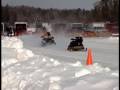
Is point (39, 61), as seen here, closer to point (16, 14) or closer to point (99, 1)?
point (99, 1)

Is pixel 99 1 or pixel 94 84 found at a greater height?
pixel 99 1

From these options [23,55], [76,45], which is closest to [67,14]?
[76,45]

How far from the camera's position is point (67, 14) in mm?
108688

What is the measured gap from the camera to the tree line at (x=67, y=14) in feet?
234

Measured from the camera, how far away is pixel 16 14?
3831 inches

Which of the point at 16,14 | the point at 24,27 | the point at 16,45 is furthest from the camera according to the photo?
the point at 16,14

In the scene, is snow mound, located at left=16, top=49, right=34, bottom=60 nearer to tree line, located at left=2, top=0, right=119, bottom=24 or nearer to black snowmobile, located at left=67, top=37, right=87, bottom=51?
black snowmobile, located at left=67, top=37, right=87, bottom=51

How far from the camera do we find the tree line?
71188 mm

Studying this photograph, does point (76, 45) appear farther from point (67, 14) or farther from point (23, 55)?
point (67, 14)

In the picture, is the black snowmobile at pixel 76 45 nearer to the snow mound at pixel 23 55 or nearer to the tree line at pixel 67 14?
the snow mound at pixel 23 55

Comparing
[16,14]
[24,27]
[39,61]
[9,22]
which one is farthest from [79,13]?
[39,61]

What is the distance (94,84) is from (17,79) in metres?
2.65

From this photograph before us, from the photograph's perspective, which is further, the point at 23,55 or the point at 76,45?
the point at 76,45

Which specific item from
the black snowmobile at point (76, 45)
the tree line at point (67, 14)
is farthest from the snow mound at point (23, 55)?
the tree line at point (67, 14)
